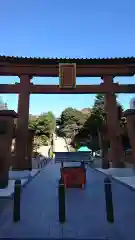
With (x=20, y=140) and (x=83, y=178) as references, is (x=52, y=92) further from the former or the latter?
(x=83, y=178)

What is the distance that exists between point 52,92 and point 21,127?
103 inches

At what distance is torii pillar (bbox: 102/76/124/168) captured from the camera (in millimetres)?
12953

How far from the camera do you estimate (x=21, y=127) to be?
1249cm

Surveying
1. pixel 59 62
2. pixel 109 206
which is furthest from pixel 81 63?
pixel 109 206

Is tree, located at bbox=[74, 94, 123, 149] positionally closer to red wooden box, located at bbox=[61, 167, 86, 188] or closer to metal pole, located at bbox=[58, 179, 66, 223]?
red wooden box, located at bbox=[61, 167, 86, 188]

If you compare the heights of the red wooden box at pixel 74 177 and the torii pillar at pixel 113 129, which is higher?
the torii pillar at pixel 113 129

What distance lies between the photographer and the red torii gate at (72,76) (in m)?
12.9

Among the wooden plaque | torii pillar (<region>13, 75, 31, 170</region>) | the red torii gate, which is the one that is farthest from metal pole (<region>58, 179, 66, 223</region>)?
the wooden plaque

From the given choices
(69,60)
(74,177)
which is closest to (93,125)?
(69,60)

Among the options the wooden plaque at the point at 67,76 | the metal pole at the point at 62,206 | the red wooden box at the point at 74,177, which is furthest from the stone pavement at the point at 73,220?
the wooden plaque at the point at 67,76

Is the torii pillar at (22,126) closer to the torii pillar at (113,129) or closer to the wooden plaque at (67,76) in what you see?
the wooden plaque at (67,76)

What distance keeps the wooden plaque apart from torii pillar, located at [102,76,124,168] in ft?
6.54

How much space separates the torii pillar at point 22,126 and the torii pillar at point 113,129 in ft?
15.1

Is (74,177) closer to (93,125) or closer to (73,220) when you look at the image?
(73,220)
